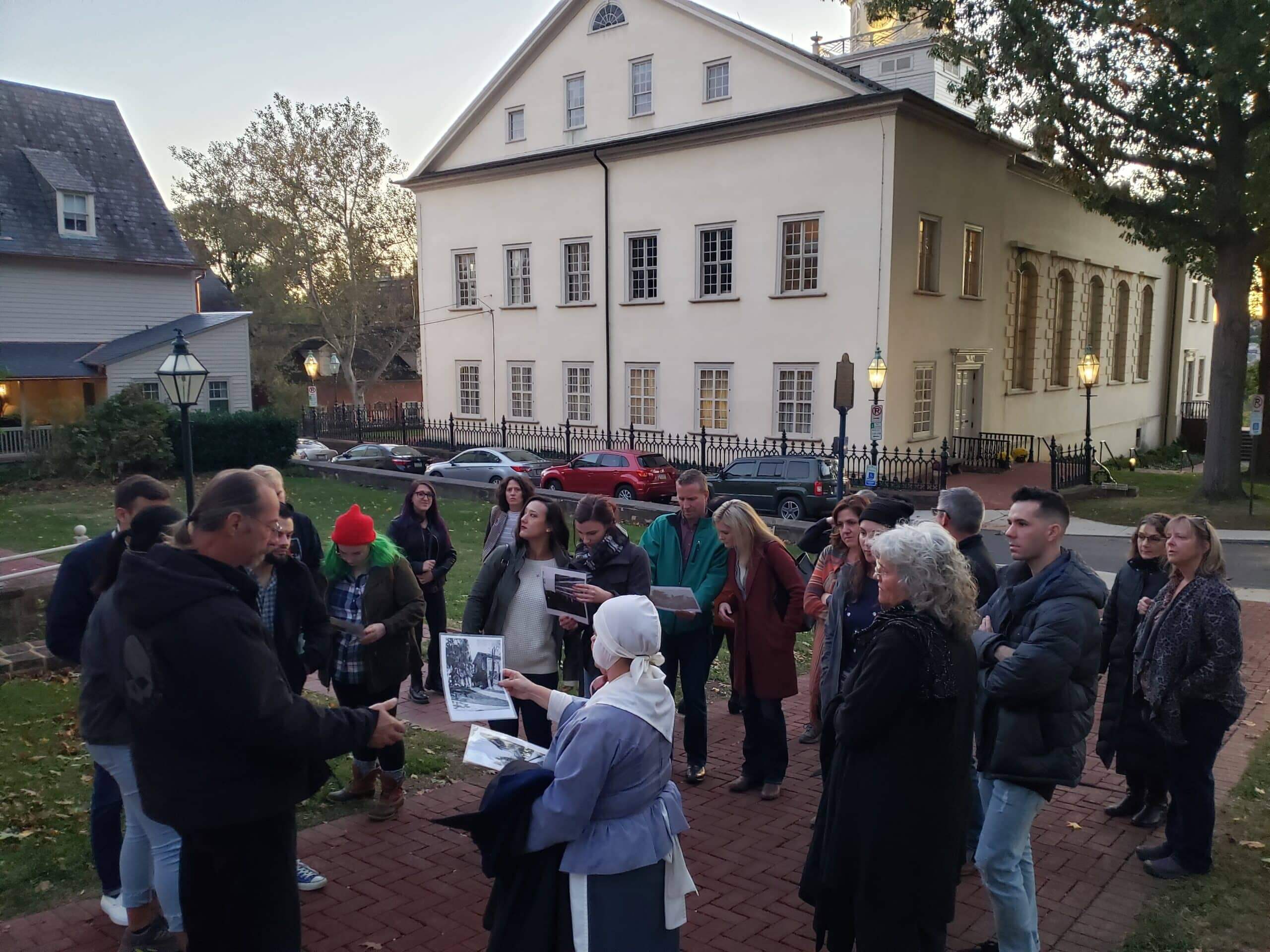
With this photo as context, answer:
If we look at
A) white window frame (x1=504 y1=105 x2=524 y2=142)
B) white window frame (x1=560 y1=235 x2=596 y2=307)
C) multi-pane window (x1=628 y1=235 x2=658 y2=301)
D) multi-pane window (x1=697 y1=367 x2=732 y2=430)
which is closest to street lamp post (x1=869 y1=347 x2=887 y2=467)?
multi-pane window (x1=697 y1=367 x2=732 y2=430)

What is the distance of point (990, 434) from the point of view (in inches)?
1155

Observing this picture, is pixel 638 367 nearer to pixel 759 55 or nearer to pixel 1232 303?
pixel 759 55

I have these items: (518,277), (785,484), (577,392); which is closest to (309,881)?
(785,484)

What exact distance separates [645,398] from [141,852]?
2658 centimetres

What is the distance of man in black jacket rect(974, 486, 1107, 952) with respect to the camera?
12.6 feet

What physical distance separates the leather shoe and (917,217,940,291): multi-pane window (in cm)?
2244

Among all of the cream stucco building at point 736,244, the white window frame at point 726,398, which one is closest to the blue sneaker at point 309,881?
the cream stucco building at point 736,244

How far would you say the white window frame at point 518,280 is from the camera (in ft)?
106

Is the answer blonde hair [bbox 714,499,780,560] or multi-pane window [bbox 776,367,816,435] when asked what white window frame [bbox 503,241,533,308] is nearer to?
multi-pane window [bbox 776,367,816,435]

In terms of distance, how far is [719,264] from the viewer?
28.1 m

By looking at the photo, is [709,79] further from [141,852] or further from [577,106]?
[141,852]

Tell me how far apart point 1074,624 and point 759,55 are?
26.0m

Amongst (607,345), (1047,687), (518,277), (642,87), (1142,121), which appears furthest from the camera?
(518,277)

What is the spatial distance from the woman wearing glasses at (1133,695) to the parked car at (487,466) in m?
19.9
